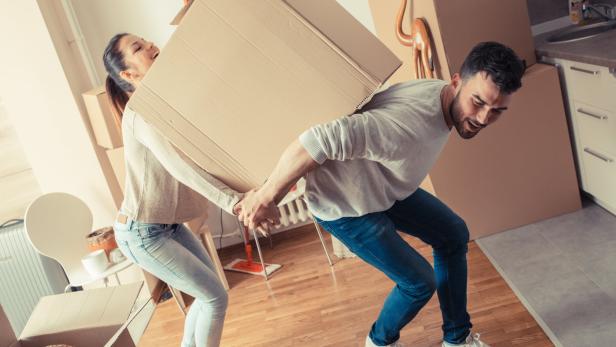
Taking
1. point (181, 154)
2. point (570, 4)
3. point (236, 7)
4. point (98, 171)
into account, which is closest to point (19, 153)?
point (98, 171)

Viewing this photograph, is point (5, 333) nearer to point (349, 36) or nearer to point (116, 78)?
point (116, 78)

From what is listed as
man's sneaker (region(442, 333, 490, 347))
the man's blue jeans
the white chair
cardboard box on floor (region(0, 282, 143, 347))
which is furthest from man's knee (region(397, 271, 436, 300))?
the white chair

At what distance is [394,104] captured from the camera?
1468 millimetres

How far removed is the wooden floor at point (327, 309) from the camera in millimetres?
2283

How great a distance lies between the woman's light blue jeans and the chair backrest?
3.37 feet

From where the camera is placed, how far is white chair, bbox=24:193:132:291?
2830mm

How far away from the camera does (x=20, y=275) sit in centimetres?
311

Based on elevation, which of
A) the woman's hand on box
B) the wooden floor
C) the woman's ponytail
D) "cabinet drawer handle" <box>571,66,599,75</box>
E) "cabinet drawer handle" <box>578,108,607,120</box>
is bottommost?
the wooden floor

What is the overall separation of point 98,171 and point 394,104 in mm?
2125

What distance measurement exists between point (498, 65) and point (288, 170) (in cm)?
51

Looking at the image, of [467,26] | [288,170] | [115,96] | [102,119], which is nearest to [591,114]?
[467,26]

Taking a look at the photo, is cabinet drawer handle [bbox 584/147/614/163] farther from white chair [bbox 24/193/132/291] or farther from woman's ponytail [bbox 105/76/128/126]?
white chair [bbox 24/193/132/291]

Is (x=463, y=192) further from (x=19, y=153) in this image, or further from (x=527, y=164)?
(x=19, y=153)

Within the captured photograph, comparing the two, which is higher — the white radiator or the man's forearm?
the man's forearm
